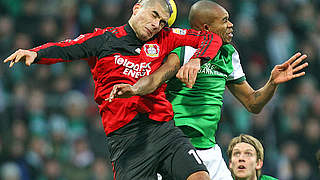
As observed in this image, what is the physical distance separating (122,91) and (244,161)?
1.83m

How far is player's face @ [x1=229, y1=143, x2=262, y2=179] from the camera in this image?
17.4 ft

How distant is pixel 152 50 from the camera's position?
438 centimetres

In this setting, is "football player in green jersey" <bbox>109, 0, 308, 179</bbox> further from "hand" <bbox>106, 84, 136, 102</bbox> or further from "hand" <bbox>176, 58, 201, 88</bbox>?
"hand" <bbox>106, 84, 136, 102</bbox>

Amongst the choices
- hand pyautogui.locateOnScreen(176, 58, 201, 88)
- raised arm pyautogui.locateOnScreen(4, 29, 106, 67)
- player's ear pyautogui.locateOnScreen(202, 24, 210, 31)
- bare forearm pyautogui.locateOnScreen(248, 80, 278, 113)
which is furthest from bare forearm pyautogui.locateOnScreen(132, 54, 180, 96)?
bare forearm pyautogui.locateOnScreen(248, 80, 278, 113)

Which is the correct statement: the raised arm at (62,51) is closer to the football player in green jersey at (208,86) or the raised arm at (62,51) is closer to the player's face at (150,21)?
the player's face at (150,21)

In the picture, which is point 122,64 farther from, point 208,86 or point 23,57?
point 208,86

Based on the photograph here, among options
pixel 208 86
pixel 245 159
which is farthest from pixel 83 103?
pixel 208 86

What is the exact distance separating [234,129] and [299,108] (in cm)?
150

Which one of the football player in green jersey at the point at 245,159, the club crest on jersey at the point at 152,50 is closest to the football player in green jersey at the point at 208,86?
the club crest on jersey at the point at 152,50

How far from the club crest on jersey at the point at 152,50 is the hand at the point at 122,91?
44 cm

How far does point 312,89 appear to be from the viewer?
1099cm

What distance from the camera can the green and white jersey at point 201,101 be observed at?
4.73m

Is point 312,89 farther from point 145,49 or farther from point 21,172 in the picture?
point 145,49

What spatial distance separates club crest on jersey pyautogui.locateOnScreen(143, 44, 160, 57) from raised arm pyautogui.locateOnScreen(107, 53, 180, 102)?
98 mm
